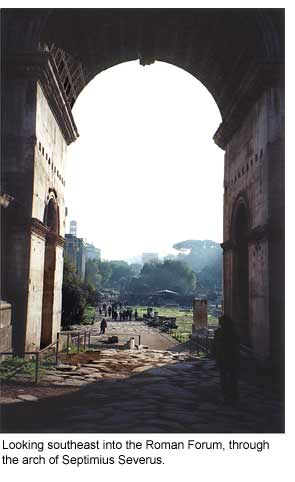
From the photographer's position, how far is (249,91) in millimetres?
12531

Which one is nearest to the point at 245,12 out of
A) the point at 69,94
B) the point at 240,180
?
the point at 240,180

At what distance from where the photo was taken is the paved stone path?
249 inches

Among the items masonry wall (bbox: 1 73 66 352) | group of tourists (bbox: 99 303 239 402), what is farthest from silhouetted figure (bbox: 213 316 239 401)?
masonry wall (bbox: 1 73 66 352)

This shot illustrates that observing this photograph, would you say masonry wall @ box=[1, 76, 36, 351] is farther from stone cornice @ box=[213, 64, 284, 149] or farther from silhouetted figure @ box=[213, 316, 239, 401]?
stone cornice @ box=[213, 64, 284, 149]

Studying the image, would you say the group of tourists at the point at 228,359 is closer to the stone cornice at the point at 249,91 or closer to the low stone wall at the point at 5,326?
the low stone wall at the point at 5,326

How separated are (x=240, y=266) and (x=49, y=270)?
6427 mm

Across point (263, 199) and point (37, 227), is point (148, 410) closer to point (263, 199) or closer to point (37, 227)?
point (37, 227)

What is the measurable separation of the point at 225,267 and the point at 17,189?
26.3 feet

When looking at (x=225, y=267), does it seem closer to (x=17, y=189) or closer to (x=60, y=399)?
(x=17, y=189)

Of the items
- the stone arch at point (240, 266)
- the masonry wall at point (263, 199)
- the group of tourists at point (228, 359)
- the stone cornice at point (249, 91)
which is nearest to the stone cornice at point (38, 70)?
the stone cornice at point (249, 91)

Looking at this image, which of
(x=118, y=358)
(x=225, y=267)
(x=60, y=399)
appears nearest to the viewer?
(x=60, y=399)

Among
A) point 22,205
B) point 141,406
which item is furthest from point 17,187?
point 141,406

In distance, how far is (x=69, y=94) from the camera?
1614 cm

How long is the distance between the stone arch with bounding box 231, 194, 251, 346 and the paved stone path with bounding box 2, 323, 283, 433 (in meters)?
3.33
